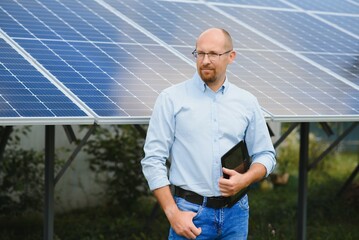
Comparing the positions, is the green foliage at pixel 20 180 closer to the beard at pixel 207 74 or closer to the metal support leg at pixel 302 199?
the metal support leg at pixel 302 199

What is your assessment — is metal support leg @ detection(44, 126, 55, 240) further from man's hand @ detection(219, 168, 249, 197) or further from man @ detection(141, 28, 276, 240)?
man's hand @ detection(219, 168, 249, 197)

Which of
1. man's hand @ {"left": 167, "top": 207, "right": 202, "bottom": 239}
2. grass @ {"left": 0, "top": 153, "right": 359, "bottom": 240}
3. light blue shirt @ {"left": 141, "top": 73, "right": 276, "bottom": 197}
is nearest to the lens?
man's hand @ {"left": 167, "top": 207, "right": 202, "bottom": 239}

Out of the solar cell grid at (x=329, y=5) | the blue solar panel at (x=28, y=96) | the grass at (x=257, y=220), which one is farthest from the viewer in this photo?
the solar cell grid at (x=329, y=5)

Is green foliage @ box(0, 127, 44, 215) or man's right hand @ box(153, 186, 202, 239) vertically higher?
man's right hand @ box(153, 186, 202, 239)

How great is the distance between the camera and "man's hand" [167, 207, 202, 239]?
532cm

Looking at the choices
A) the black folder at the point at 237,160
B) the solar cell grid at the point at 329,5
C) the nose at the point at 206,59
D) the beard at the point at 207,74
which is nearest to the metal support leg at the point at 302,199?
the solar cell grid at the point at 329,5

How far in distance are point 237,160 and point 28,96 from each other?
2.17 metres

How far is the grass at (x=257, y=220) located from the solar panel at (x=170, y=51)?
2398 millimetres

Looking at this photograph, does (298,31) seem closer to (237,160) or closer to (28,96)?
(28,96)

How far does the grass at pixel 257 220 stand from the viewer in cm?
1153

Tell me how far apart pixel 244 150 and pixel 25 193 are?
7419mm

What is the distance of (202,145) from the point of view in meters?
5.48

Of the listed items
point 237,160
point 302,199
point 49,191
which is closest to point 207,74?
point 237,160

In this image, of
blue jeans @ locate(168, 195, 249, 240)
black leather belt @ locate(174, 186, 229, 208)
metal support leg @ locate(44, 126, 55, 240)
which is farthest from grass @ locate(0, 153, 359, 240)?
black leather belt @ locate(174, 186, 229, 208)
